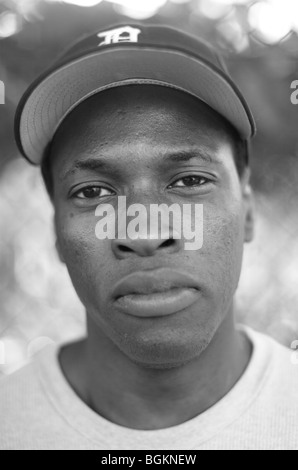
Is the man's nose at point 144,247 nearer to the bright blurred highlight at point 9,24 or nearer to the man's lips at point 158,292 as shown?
the man's lips at point 158,292

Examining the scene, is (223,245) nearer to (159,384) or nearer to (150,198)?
(150,198)

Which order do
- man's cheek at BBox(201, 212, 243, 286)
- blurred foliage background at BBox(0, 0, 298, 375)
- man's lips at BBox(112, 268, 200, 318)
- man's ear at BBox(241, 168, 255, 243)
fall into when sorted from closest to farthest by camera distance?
man's lips at BBox(112, 268, 200, 318), man's cheek at BBox(201, 212, 243, 286), man's ear at BBox(241, 168, 255, 243), blurred foliage background at BBox(0, 0, 298, 375)

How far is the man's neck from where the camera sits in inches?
77.7

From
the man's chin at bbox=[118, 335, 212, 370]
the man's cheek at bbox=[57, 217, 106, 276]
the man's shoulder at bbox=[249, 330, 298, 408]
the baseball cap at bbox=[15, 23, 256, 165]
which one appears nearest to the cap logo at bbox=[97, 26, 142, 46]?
the baseball cap at bbox=[15, 23, 256, 165]

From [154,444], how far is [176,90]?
1.12 meters

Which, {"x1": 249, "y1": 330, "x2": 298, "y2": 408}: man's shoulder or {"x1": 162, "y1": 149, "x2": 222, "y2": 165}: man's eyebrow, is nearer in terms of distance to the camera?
{"x1": 162, "y1": 149, "x2": 222, "y2": 165}: man's eyebrow

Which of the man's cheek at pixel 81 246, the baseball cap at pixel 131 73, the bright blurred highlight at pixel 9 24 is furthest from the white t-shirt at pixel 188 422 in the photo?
the bright blurred highlight at pixel 9 24

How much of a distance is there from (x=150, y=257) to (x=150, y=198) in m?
0.18

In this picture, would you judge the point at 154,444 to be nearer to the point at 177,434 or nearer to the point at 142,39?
the point at 177,434

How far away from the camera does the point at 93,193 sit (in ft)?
6.23

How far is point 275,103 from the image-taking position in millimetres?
2979

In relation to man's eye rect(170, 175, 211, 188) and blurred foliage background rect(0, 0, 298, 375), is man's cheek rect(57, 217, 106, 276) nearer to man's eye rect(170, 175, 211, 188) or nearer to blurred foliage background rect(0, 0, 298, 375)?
man's eye rect(170, 175, 211, 188)

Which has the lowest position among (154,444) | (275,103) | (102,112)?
(154,444)

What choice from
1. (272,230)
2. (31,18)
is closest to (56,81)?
(31,18)
